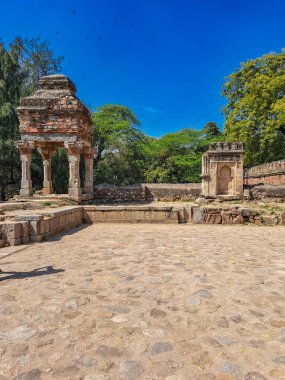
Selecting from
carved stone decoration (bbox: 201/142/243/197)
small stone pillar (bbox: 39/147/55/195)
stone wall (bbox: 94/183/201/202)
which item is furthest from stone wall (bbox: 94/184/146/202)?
carved stone decoration (bbox: 201/142/243/197)

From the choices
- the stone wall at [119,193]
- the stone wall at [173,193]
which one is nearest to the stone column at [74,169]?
the stone wall at [119,193]

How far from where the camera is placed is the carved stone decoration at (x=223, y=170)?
11.7m

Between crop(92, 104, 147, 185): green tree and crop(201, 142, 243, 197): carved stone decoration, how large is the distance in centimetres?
1213

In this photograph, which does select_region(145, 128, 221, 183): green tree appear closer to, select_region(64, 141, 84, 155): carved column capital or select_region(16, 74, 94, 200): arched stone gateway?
select_region(64, 141, 84, 155): carved column capital

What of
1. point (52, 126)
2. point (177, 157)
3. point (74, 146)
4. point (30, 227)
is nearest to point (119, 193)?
point (74, 146)

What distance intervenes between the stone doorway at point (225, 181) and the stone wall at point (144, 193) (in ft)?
4.85

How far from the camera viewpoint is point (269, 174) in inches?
580

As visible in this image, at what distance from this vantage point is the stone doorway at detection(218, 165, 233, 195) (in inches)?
472

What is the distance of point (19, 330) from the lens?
2.18 metres

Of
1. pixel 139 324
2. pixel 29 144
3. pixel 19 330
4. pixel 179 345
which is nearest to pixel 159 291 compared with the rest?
→ pixel 139 324

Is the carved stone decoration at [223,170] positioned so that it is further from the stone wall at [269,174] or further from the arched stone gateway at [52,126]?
the arched stone gateway at [52,126]

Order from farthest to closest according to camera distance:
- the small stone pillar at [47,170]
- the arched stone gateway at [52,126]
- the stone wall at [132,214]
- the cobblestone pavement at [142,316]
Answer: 1. the small stone pillar at [47,170]
2. the arched stone gateway at [52,126]
3. the stone wall at [132,214]
4. the cobblestone pavement at [142,316]

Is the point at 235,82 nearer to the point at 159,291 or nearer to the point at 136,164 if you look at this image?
the point at 136,164

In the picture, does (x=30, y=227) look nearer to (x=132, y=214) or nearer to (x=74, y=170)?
(x=132, y=214)
